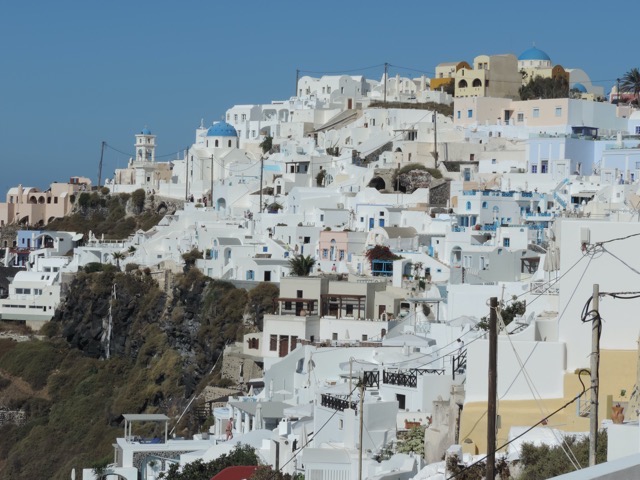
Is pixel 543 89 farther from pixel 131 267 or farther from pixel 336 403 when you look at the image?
pixel 336 403

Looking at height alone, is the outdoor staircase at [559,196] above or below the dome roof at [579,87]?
below

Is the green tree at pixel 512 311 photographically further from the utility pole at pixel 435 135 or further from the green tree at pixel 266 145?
the green tree at pixel 266 145

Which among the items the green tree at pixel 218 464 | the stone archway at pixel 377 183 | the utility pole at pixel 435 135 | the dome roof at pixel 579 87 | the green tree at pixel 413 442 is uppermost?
the dome roof at pixel 579 87

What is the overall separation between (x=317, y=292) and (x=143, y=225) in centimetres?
3339

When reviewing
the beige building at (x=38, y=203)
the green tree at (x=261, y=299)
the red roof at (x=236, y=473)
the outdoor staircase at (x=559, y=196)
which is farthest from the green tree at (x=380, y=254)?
the beige building at (x=38, y=203)

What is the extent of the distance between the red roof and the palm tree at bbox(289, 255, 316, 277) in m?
27.1

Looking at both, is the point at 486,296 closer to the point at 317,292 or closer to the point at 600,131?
the point at 317,292

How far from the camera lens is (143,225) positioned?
76.6m

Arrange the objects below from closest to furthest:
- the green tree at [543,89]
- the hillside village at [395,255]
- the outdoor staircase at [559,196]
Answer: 1. the hillside village at [395,255]
2. the outdoor staircase at [559,196]
3. the green tree at [543,89]

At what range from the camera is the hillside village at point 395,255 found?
693 inches

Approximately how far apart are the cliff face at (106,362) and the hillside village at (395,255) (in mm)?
1347

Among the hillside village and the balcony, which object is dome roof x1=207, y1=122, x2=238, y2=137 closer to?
the hillside village

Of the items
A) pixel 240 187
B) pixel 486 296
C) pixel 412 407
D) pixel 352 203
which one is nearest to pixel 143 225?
pixel 240 187

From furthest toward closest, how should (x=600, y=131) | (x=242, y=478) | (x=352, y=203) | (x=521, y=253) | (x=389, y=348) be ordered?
(x=600, y=131), (x=352, y=203), (x=521, y=253), (x=389, y=348), (x=242, y=478)
